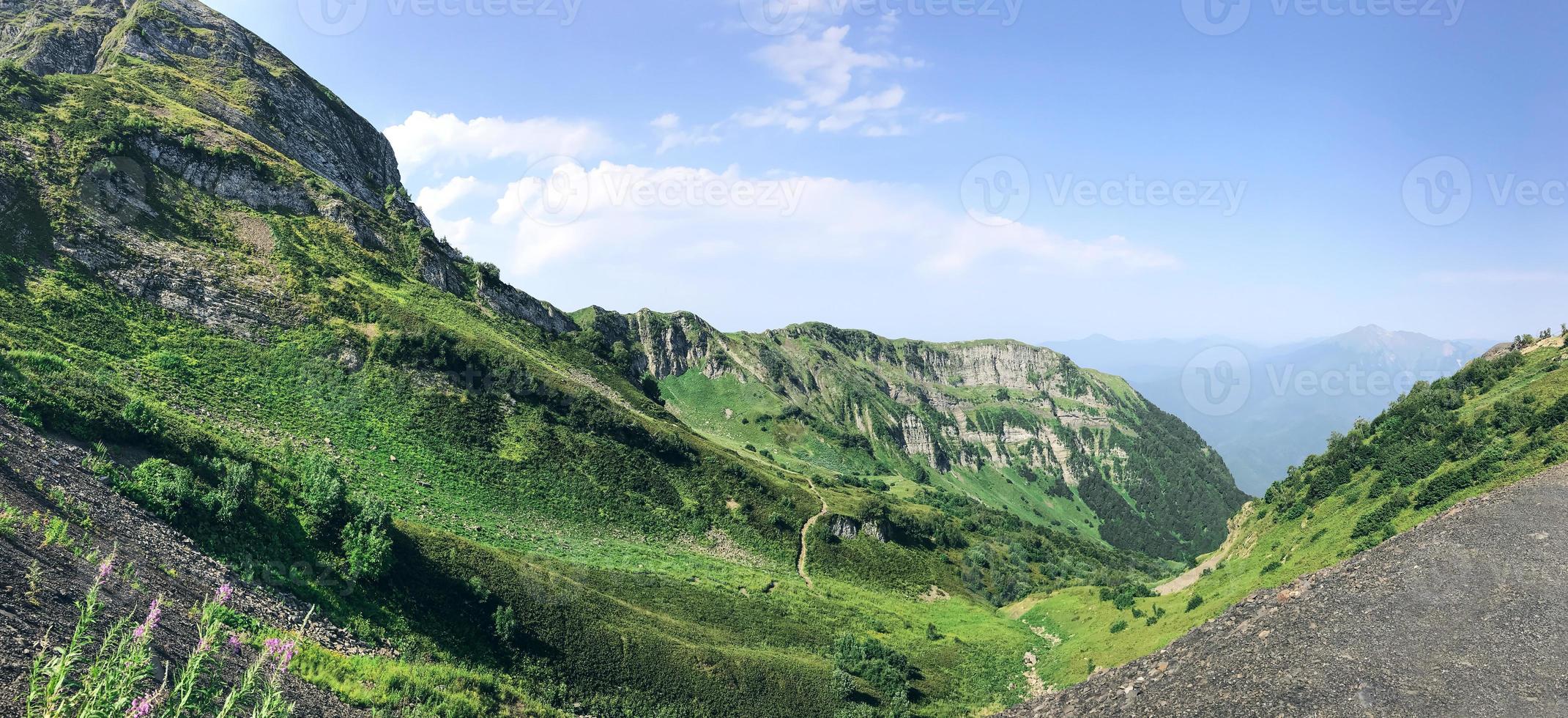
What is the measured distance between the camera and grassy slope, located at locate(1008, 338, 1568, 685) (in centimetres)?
3759

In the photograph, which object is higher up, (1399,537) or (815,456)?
(1399,537)

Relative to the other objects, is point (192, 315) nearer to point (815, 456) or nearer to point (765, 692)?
point (765, 692)

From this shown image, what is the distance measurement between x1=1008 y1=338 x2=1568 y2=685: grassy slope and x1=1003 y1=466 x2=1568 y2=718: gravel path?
19.7 feet

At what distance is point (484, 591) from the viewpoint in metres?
35.8

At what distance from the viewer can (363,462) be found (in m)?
48.3

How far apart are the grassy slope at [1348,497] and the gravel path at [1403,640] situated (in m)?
6.00

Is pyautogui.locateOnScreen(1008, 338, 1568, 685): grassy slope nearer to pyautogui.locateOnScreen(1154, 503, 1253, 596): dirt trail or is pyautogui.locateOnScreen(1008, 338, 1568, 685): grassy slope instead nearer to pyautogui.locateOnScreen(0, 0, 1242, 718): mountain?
pyautogui.locateOnScreen(1154, 503, 1253, 596): dirt trail

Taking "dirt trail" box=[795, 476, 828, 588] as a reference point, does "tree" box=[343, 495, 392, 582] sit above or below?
above

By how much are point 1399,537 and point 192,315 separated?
82.0 metres

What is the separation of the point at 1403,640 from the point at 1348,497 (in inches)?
1114

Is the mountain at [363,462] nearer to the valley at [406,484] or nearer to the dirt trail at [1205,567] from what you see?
the valley at [406,484]

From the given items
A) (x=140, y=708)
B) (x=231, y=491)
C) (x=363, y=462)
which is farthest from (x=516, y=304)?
(x=140, y=708)

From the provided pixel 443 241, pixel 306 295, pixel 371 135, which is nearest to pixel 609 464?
pixel 306 295

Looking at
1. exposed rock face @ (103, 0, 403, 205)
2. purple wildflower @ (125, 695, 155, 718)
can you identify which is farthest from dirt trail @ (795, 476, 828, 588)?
exposed rock face @ (103, 0, 403, 205)
